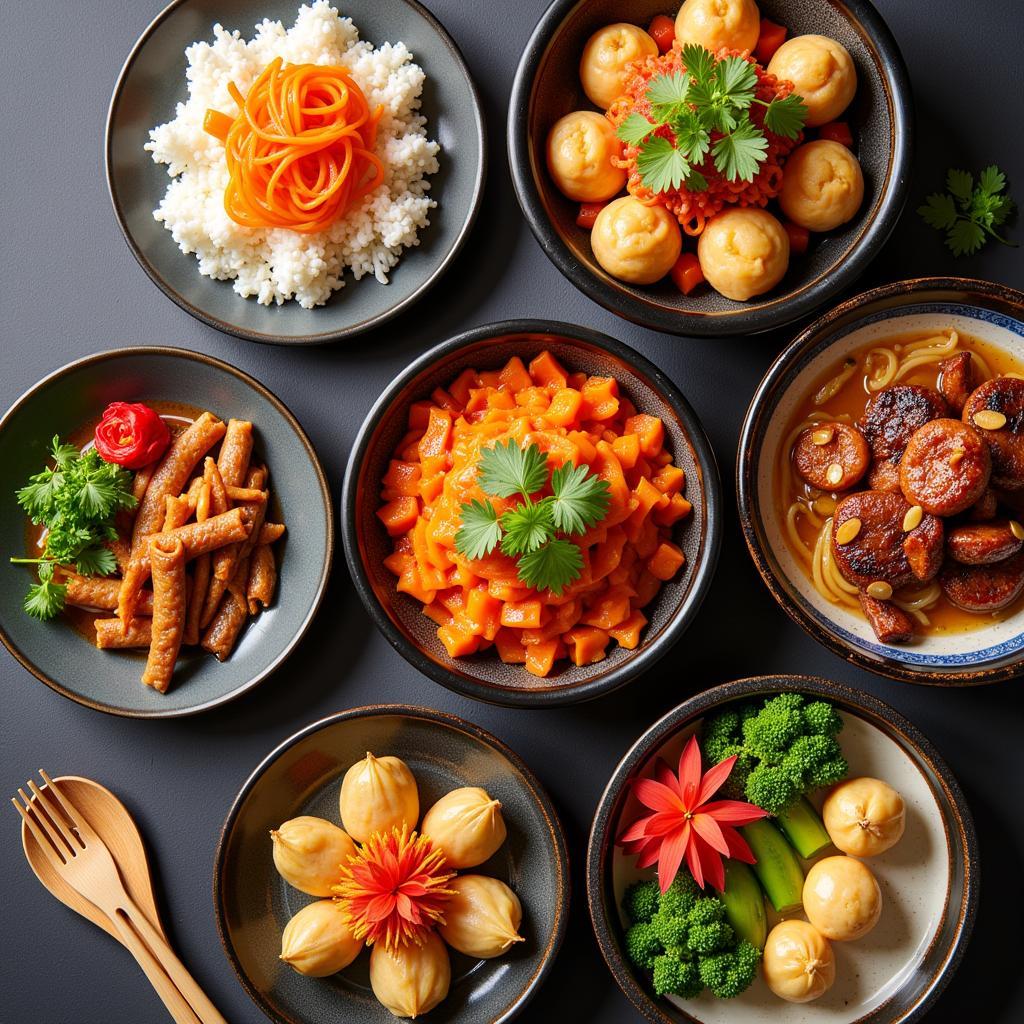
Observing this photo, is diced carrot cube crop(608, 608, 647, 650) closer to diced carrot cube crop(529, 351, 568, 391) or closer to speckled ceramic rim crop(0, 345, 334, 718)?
diced carrot cube crop(529, 351, 568, 391)

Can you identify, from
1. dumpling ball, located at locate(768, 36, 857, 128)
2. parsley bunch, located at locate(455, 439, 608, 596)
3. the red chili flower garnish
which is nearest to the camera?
parsley bunch, located at locate(455, 439, 608, 596)

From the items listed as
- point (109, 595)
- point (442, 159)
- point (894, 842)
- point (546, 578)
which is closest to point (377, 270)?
point (442, 159)

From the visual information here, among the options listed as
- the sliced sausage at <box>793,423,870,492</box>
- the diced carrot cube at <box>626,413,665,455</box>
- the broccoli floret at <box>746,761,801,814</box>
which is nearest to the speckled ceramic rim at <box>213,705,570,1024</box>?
the broccoli floret at <box>746,761,801,814</box>

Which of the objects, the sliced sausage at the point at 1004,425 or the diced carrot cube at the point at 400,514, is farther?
the diced carrot cube at the point at 400,514

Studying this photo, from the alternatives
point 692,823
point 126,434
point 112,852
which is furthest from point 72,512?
point 692,823

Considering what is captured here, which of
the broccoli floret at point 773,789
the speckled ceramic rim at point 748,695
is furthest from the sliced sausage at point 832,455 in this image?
the broccoli floret at point 773,789

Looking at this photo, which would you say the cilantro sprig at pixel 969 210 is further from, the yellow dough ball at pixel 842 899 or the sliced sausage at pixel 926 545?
the yellow dough ball at pixel 842 899
